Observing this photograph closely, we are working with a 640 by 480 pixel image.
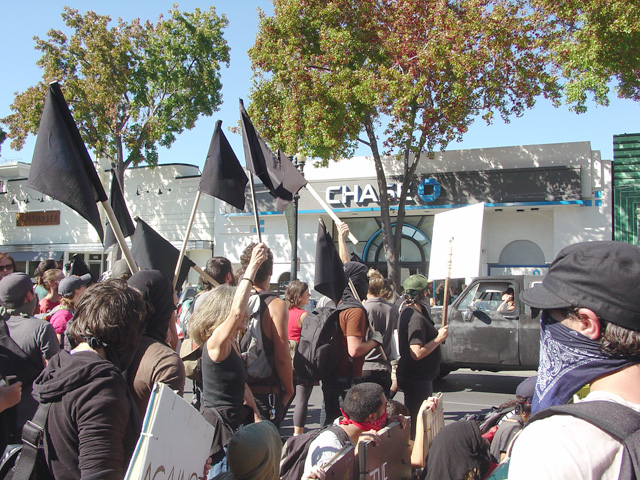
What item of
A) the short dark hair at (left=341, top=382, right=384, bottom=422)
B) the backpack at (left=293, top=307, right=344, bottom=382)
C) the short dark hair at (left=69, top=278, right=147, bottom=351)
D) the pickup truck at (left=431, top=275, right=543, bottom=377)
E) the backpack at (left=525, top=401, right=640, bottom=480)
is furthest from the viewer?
the pickup truck at (left=431, top=275, right=543, bottom=377)

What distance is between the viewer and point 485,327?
9211 millimetres

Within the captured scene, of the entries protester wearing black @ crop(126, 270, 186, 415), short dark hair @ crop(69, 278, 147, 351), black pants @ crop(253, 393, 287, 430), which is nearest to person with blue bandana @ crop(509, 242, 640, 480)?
short dark hair @ crop(69, 278, 147, 351)

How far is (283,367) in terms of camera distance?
3.95m

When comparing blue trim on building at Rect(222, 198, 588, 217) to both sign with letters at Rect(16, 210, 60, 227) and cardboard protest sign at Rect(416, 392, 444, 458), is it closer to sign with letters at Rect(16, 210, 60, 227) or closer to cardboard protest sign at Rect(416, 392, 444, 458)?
sign with letters at Rect(16, 210, 60, 227)

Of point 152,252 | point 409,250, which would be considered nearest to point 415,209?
point 409,250

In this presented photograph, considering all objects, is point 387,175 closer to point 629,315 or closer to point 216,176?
point 216,176

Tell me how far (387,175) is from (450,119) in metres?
5.70

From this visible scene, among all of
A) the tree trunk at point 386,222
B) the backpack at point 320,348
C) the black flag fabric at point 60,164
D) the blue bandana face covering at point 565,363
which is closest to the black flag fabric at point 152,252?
the backpack at point 320,348

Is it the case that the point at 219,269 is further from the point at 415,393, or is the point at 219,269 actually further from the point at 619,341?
the point at 619,341

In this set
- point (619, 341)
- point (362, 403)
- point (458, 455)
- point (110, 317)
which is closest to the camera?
point (619, 341)

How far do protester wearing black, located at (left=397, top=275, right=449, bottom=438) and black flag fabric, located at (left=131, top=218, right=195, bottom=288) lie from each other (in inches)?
88.7

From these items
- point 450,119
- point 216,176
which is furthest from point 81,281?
point 450,119

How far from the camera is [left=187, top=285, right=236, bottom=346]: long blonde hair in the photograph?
3.41 metres

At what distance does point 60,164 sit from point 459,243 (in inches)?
158
